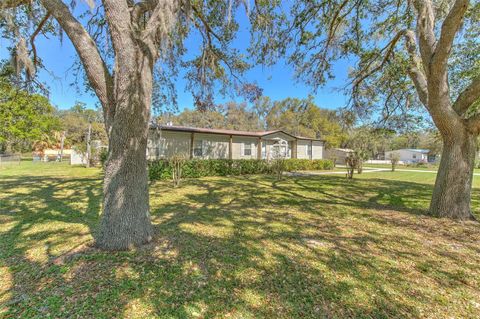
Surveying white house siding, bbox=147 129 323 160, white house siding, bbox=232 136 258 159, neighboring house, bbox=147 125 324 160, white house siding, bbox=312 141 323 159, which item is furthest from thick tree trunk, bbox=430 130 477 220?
white house siding, bbox=312 141 323 159

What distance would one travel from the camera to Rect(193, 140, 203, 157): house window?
16888 millimetres

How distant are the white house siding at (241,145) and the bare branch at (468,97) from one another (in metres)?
14.7

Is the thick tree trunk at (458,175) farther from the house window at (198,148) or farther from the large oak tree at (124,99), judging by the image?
the house window at (198,148)

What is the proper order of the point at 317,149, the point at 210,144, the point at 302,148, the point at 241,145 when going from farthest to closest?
the point at 317,149, the point at 302,148, the point at 241,145, the point at 210,144

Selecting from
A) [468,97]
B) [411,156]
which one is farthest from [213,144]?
[411,156]

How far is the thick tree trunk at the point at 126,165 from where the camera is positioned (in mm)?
3324

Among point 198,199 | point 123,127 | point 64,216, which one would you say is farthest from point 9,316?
point 198,199

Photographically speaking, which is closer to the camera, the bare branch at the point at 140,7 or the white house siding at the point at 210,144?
the bare branch at the point at 140,7

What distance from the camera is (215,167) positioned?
14.7 meters

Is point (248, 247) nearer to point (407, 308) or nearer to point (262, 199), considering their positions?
point (407, 308)

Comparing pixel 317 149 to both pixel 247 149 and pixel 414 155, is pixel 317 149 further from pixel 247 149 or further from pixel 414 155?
pixel 414 155

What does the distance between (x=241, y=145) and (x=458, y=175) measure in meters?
15.1

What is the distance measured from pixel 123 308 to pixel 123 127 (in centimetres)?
229

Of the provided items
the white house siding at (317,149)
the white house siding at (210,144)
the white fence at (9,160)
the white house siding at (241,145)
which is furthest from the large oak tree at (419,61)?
the white fence at (9,160)
